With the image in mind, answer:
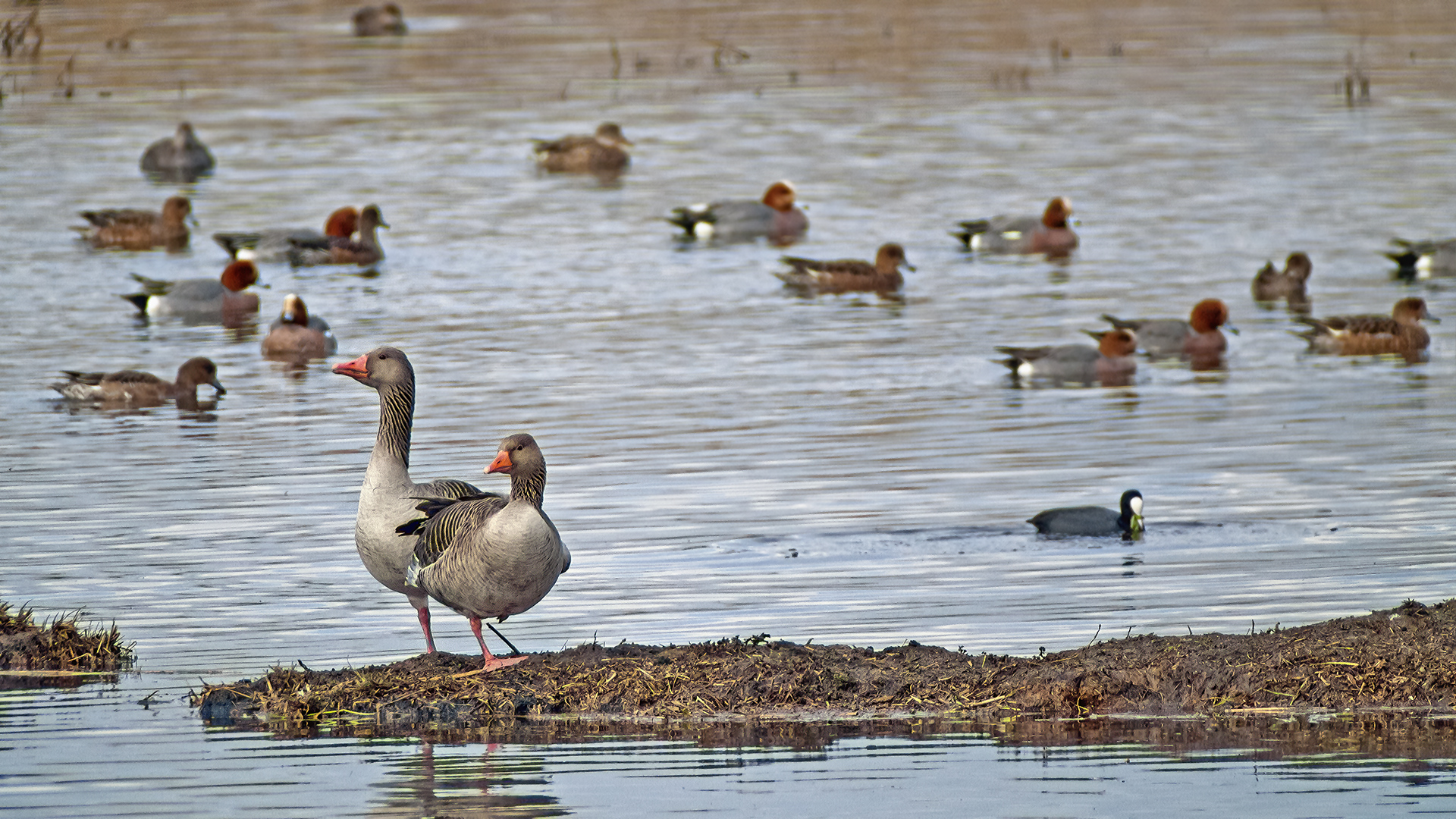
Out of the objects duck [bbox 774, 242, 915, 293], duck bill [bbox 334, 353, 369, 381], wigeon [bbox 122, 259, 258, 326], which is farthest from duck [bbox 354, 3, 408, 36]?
duck bill [bbox 334, 353, 369, 381]

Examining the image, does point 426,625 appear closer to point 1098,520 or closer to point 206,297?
point 1098,520

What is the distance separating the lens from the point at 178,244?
32.2m

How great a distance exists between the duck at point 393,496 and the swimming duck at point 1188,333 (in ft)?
42.9

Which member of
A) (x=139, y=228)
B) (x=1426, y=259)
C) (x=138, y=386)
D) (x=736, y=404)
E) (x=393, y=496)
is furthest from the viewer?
(x=139, y=228)

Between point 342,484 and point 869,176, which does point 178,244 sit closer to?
point 869,176

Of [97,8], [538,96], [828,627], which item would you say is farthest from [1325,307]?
[97,8]

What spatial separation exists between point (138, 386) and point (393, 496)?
10854 millimetres

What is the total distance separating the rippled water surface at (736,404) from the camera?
908 centimetres

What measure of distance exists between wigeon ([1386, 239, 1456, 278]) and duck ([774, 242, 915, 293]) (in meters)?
6.31

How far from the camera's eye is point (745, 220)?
3256cm

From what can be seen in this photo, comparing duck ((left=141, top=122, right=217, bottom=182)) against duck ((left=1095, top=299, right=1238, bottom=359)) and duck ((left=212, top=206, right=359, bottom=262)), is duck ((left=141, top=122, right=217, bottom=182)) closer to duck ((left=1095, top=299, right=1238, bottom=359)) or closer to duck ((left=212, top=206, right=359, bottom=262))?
duck ((left=212, top=206, right=359, bottom=262))

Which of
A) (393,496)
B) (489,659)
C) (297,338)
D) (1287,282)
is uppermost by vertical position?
(1287,282)

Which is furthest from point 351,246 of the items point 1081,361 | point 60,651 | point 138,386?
point 60,651

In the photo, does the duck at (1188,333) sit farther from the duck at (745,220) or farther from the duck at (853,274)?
the duck at (745,220)
